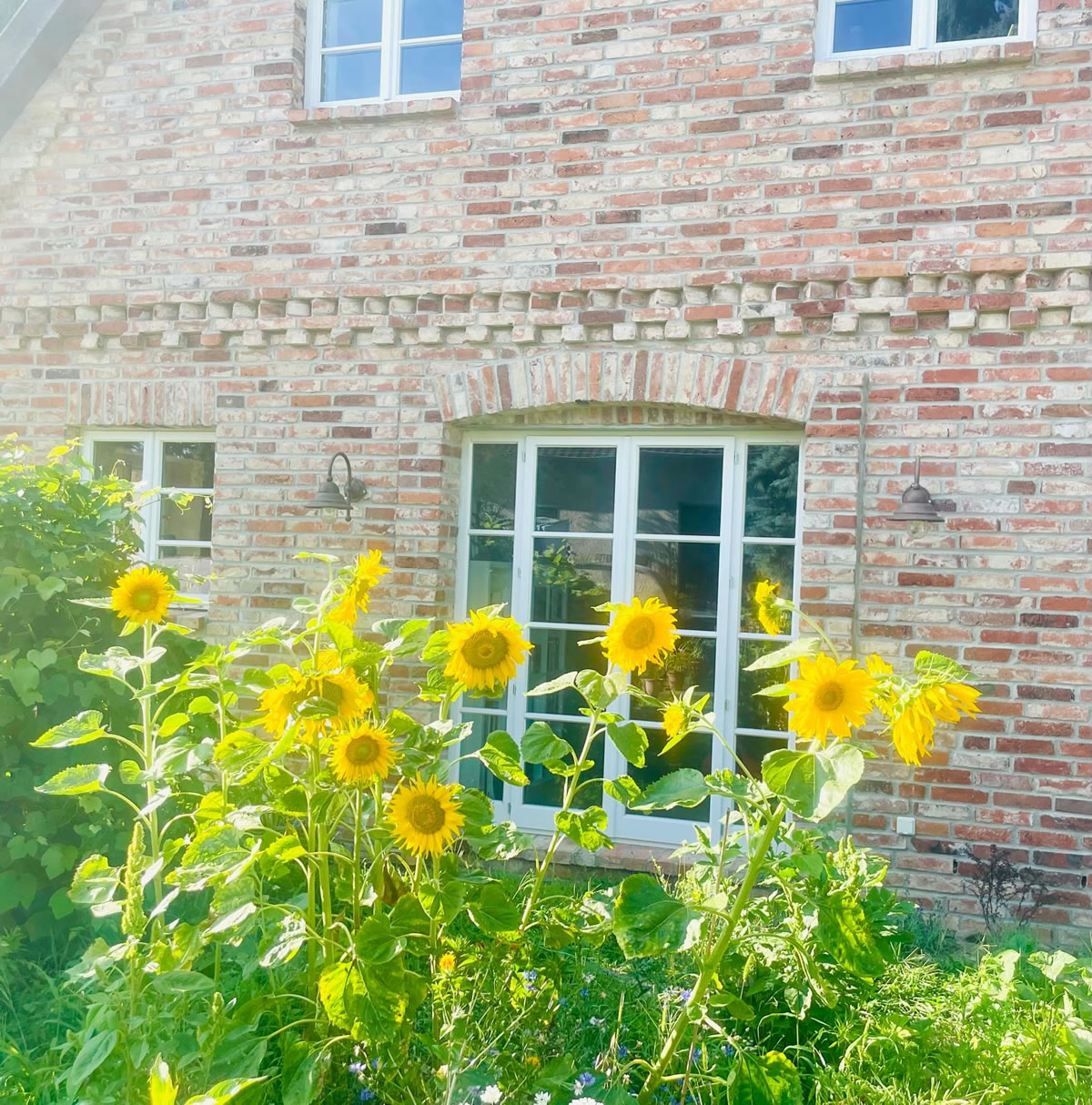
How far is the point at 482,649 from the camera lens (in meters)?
2.50

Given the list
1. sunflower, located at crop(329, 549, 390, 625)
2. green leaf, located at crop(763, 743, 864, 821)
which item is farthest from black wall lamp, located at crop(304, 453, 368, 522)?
green leaf, located at crop(763, 743, 864, 821)

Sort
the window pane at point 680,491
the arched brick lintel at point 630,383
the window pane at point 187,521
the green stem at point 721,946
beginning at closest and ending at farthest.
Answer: the green stem at point 721,946 < the arched brick lintel at point 630,383 < the window pane at point 680,491 < the window pane at point 187,521

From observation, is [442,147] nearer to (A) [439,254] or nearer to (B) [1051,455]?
(A) [439,254]

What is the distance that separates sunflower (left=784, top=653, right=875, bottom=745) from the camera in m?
2.16

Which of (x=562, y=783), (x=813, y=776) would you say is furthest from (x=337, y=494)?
(x=813, y=776)

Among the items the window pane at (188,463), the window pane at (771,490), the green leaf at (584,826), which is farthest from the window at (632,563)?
the green leaf at (584,826)

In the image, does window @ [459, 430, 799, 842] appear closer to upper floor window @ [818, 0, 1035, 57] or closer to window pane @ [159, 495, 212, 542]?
window pane @ [159, 495, 212, 542]

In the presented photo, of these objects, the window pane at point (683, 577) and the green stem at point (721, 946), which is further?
the window pane at point (683, 577)

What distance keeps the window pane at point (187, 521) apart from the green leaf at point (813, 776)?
4.15 metres

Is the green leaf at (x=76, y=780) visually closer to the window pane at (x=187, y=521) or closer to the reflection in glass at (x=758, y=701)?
the reflection in glass at (x=758, y=701)

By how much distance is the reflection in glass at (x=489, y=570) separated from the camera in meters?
5.27

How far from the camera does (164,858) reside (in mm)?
2525

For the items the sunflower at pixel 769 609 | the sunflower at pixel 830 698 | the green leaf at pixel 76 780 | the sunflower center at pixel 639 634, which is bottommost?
the green leaf at pixel 76 780

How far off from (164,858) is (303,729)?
0.47 metres
